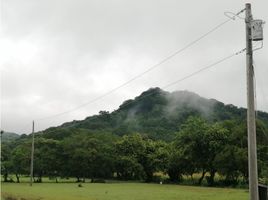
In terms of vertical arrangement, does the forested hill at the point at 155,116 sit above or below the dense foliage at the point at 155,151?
above

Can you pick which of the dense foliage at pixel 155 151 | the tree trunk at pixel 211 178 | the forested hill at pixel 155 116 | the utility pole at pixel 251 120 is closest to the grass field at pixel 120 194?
the dense foliage at pixel 155 151

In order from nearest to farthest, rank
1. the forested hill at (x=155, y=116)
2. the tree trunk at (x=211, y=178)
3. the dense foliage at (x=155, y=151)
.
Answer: the dense foliage at (x=155, y=151) < the tree trunk at (x=211, y=178) < the forested hill at (x=155, y=116)

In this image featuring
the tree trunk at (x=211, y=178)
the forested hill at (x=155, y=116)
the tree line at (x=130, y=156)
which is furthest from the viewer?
the forested hill at (x=155, y=116)

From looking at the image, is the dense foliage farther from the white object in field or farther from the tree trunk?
the white object in field

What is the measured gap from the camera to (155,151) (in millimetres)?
86000

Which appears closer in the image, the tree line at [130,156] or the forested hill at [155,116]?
the tree line at [130,156]

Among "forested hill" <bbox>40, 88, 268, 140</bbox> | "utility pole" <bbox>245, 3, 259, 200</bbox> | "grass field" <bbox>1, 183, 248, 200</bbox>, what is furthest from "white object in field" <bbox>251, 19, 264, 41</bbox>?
"forested hill" <bbox>40, 88, 268, 140</bbox>

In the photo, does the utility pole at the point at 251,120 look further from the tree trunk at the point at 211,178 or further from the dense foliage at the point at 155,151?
the tree trunk at the point at 211,178

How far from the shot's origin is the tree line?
71.9 m

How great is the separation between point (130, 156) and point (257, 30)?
70314mm

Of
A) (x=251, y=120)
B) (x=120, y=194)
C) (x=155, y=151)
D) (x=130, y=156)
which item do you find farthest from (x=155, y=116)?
(x=251, y=120)

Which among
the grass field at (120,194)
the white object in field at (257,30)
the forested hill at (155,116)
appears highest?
the forested hill at (155,116)

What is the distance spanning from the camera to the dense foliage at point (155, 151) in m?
65.1

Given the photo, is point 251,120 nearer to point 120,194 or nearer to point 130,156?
point 120,194
